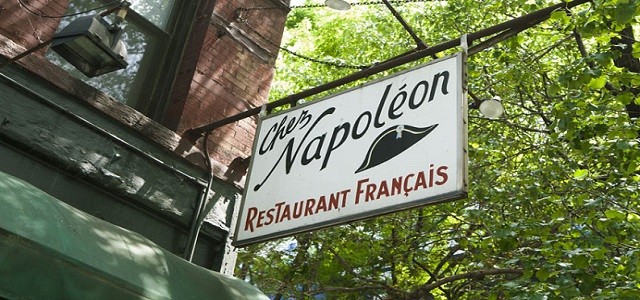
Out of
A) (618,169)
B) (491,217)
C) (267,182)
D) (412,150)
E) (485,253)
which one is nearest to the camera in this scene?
(412,150)

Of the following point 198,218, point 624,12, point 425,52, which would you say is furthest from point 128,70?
point 624,12

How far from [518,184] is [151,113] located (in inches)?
153

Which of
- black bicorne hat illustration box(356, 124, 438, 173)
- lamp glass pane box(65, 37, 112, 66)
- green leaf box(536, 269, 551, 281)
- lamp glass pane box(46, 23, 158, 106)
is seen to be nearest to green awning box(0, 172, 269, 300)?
lamp glass pane box(65, 37, 112, 66)

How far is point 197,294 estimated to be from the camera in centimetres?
491

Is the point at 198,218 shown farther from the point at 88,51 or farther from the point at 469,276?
the point at 469,276

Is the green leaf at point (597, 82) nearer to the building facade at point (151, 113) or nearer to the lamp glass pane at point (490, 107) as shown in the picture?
the lamp glass pane at point (490, 107)

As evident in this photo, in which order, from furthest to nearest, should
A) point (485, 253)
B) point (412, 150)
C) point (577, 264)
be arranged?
point (485, 253)
point (577, 264)
point (412, 150)

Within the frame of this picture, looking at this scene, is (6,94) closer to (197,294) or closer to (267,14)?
(197,294)

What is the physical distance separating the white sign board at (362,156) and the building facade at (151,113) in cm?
113

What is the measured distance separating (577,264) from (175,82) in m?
3.83

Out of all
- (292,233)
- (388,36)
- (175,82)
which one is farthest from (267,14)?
(388,36)

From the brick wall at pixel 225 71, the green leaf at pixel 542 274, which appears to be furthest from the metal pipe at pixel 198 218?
the green leaf at pixel 542 274

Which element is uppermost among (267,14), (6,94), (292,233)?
(267,14)

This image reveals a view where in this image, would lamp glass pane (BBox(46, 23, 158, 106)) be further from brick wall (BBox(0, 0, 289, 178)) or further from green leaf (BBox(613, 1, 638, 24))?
green leaf (BBox(613, 1, 638, 24))
